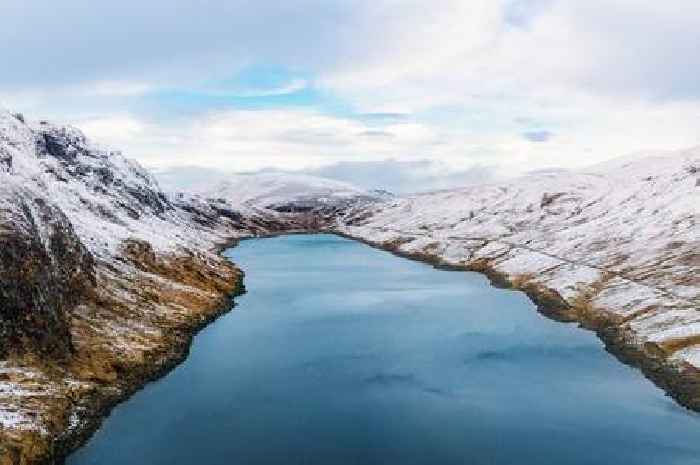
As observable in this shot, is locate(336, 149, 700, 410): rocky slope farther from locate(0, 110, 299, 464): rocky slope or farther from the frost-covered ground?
locate(0, 110, 299, 464): rocky slope

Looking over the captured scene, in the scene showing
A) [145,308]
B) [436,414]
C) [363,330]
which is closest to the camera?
[436,414]

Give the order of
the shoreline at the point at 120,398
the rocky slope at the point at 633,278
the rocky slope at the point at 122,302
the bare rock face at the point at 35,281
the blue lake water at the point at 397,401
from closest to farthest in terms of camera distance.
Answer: the shoreline at the point at 120,398
the blue lake water at the point at 397,401
the rocky slope at the point at 122,302
the bare rock face at the point at 35,281
the rocky slope at the point at 633,278

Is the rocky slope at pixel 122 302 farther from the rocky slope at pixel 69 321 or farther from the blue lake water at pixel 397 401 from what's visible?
the blue lake water at pixel 397 401

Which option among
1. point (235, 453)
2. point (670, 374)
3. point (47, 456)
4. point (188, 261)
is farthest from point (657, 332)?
point (188, 261)

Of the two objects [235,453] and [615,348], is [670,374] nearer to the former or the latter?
[615,348]

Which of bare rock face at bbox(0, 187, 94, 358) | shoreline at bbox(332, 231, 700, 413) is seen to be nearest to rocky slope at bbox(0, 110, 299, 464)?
bare rock face at bbox(0, 187, 94, 358)

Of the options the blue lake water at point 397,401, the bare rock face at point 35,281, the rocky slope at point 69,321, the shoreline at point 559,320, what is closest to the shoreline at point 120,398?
the shoreline at point 559,320

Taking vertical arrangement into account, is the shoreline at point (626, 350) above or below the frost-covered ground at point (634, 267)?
below
